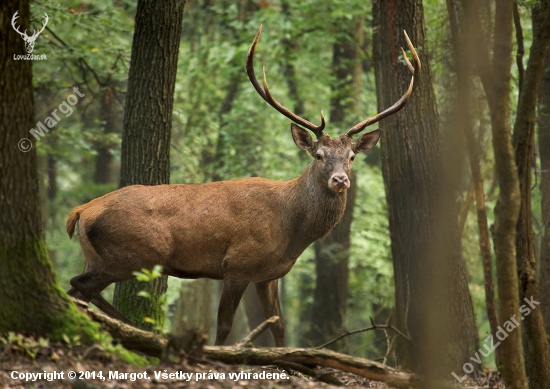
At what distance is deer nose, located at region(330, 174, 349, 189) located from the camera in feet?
25.8

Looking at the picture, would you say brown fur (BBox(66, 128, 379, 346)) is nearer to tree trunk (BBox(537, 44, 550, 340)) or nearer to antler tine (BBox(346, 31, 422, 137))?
antler tine (BBox(346, 31, 422, 137))

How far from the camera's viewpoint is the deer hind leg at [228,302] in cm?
810

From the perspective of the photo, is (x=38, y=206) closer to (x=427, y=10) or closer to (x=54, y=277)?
(x=54, y=277)

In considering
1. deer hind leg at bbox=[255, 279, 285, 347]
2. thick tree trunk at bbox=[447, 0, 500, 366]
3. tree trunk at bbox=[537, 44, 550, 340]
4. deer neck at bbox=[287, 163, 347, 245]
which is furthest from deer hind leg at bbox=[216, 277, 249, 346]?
tree trunk at bbox=[537, 44, 550, 340]

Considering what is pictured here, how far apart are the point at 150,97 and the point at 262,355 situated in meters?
4.10

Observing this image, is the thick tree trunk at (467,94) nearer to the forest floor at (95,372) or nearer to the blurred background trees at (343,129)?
the blurred background trees at (343,129)

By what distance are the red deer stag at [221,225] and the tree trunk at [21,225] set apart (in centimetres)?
204

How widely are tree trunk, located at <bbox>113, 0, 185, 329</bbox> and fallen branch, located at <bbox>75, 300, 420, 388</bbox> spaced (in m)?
2.71

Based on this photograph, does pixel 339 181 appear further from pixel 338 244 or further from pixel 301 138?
pixel 338 244

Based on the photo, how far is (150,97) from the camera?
874 centimetres

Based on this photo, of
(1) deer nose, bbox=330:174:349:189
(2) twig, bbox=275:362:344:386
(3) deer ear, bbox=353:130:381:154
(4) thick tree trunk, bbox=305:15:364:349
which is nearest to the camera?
(2) twig, bbox=275:362:344:386

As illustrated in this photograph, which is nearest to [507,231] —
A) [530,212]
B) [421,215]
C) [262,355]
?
[530,212]

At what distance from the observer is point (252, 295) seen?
47.0 ft

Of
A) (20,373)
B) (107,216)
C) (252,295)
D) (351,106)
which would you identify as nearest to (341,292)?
(252,295)
